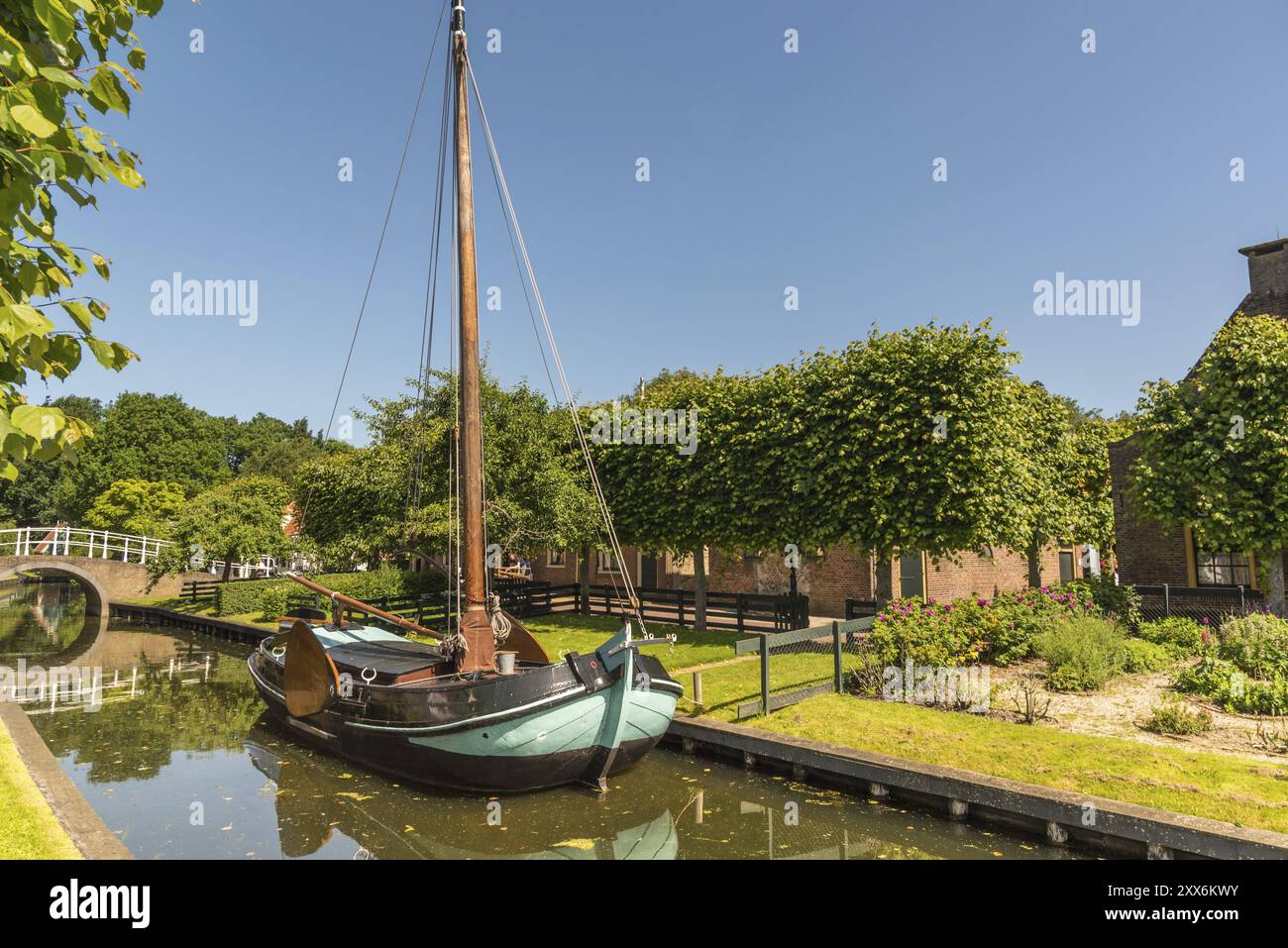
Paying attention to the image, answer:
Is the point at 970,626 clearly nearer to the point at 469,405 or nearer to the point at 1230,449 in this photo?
the point at 1230,449

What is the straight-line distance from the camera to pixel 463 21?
12.9m

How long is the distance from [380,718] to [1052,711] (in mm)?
A: 9886

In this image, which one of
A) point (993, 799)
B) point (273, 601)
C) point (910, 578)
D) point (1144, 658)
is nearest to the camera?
point (993, 799)

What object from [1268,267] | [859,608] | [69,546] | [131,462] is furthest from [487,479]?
[131,462]

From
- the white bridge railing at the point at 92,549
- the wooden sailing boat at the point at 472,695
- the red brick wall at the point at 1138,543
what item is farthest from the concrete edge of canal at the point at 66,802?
the white bridge railing at the point at 92,549

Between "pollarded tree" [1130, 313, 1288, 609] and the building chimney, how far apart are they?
348cm

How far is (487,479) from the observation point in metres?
21.0

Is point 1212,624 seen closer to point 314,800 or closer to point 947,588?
point 947,588

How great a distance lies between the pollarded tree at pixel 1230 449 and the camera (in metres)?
15.9

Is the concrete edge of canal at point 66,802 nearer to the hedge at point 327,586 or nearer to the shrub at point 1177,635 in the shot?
the hedge at point 327,586

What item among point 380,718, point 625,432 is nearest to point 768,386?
point 625,432

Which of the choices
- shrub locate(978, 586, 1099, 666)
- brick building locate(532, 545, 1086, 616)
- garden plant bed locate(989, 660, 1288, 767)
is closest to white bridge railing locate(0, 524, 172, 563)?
brick building locate(532, 545, 1086, 616)

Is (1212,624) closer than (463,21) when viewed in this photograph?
No

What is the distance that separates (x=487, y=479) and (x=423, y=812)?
1217 cm
